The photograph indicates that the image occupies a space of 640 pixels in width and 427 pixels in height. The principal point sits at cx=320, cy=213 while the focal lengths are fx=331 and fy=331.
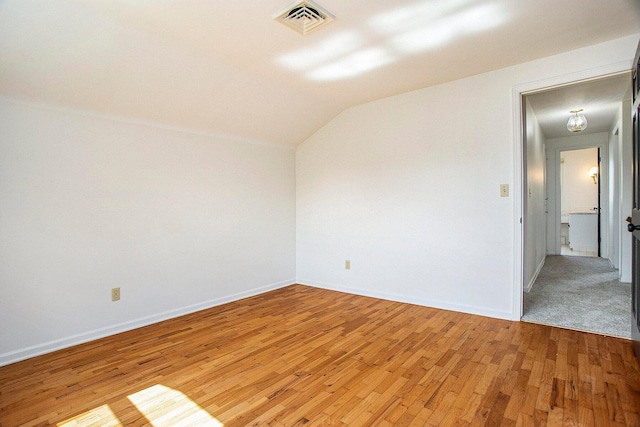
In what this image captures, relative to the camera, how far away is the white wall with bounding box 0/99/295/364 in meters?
2.39

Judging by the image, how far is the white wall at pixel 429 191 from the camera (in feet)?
9.87

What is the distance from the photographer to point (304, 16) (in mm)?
2139

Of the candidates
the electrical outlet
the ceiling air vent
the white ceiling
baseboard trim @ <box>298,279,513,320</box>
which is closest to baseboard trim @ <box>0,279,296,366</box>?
baseboard trim @ <box>298,279,513,320</box>

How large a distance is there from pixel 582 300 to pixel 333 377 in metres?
3.08

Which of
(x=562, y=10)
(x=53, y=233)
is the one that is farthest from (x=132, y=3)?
(x=562, y=10)

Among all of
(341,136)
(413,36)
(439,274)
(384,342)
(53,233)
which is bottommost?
(384,342)

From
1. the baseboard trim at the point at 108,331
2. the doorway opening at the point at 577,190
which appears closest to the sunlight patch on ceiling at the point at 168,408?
the baseboard trim at the point at 108,331

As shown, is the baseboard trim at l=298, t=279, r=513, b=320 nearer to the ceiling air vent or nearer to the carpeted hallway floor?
the carpeted hallway floor

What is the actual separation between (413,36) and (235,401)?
2.64 metres

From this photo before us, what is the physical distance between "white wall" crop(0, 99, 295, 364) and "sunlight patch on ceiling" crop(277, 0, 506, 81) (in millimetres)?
1473

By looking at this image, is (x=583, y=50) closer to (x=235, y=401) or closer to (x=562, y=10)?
(x=562, y=10)

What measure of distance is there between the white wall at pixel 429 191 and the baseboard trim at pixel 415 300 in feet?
0.04

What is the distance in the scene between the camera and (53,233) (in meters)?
2.55

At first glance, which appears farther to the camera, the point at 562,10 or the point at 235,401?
the point at 562,10
